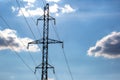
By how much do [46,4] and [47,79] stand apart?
19594mm

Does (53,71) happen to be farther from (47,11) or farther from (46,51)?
(47,11)

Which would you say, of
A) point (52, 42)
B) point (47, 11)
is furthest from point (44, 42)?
point (47, 11)

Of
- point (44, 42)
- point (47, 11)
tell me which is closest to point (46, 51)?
point (44, 42)

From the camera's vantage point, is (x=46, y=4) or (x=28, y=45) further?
(x=46, y=4)

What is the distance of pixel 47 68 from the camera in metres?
106

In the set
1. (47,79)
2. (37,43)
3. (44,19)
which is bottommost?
(47,79)

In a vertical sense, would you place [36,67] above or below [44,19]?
below

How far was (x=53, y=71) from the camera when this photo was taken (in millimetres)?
109062

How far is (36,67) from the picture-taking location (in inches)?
4284

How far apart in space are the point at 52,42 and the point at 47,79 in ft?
26.4

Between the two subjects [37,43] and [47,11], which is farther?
[47,11]

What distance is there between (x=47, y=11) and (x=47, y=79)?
54.7 feet

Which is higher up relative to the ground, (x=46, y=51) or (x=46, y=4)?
(x=46, y=4)

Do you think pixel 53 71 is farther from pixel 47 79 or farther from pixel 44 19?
pixel 44 19
